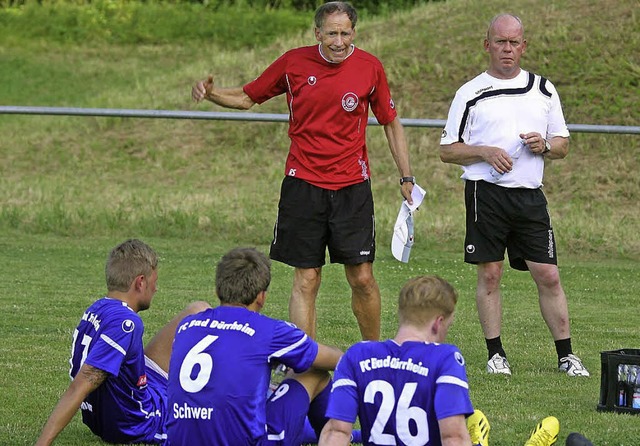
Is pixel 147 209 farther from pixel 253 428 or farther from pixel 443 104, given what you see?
pixel 253 428

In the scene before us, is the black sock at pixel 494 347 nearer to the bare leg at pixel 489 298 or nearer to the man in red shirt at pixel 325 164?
the bare leg at pixel 489 298

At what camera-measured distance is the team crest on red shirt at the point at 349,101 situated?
25.6 ft

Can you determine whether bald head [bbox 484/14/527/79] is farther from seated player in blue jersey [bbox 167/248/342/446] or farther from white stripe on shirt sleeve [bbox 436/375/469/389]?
white stripe on shirt sleeve [bbox 436/375/469/389]

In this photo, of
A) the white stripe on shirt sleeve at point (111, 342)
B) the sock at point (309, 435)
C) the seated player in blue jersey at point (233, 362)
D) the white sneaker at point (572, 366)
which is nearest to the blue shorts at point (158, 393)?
the white stripe on shirt sleeve at point (111, 342)

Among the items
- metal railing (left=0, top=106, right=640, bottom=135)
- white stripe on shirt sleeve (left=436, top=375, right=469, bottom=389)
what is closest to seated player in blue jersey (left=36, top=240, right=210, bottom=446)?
white stripe on shirt sleeve (left=436, top=375, right=469, bottom=389)

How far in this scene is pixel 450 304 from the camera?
4754 mm

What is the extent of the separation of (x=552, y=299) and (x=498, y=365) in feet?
1.89

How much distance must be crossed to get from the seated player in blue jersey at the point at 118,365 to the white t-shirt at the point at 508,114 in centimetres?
256

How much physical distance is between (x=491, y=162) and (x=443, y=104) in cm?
1435

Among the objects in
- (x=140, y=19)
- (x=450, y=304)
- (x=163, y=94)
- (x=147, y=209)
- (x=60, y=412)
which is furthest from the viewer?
(x=140, y=19)

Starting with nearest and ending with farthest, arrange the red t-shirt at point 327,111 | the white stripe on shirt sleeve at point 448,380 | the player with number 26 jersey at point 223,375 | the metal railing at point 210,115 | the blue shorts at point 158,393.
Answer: the white stripe on shirt sleeve at point 448,380, the player with number 26 jersey at point 223,375, the blue shorts at point 158,393, the red t-shirt at point 327,111, the metal railing at point 210,115

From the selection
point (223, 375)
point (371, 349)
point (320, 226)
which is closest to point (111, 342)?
point (223, 375)

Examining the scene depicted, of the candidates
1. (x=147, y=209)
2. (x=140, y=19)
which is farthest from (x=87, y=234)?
(x=140, y=19)

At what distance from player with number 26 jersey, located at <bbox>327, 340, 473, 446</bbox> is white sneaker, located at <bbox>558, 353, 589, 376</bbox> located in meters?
3.41
